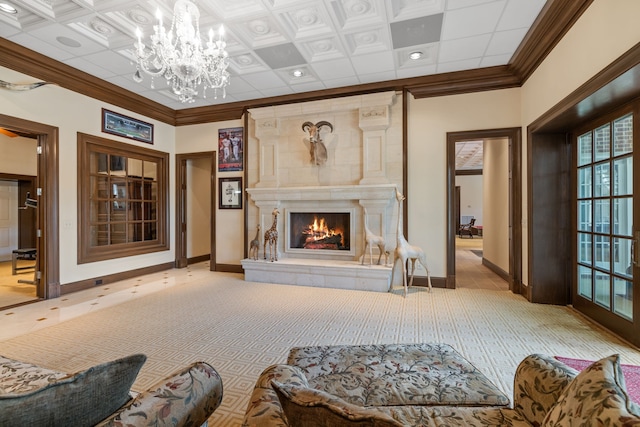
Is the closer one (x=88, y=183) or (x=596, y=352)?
(x=596, y=352)

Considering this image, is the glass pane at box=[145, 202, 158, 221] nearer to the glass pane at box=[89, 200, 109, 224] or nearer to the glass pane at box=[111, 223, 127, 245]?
the glass pane at box=[111, 223, 127, 245]

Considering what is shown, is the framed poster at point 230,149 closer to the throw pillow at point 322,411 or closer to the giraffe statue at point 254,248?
the giraffe statue at point 254,248

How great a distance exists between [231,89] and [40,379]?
4.82 meters

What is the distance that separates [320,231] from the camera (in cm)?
557

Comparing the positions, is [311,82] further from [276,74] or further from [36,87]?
[36,87]

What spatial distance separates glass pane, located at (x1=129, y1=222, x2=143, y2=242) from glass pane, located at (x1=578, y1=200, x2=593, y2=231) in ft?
22.9

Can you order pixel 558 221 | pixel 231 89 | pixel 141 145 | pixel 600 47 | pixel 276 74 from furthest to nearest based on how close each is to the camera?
pixel 141 145 → pixel 231 89 → pixel 276 74 → pixel 558 221 → pixel 600 47

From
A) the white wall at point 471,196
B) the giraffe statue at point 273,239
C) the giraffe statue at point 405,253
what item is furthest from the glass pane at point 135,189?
the white wall at point 471,196

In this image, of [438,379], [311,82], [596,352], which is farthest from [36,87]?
[596,352]

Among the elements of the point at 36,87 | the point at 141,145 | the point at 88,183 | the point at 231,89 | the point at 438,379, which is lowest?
the point at 438,379

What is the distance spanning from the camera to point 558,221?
155 inches

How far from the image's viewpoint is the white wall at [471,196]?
48.4ft

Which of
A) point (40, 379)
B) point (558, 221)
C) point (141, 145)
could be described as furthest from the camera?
point (141, 145)

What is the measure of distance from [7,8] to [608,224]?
6.65m
